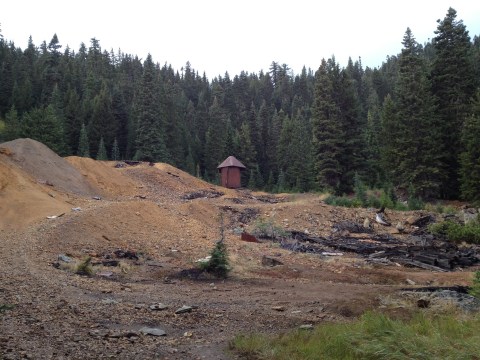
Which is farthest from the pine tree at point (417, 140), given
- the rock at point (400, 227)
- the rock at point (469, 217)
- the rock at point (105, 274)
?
the rock at point (105, 274)

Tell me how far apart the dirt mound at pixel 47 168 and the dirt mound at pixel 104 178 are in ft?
3.85

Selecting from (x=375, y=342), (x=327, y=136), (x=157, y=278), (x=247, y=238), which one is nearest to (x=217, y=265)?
(x=157, y=278)

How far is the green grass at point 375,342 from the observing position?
16.8 ft

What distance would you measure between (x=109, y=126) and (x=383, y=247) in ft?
164

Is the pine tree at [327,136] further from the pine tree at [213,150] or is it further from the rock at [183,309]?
the rock at [183,309]

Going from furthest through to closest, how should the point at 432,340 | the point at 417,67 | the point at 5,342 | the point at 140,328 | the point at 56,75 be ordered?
the point at 56,75 → the point at 417,67 → the point at 140,328 → the point at 5,342 → the point at 432,340

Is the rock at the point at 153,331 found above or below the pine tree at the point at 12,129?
below

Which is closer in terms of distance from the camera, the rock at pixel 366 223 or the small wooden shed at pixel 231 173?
the rock at pixel 366 223

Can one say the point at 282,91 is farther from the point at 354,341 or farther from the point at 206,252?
the point at 354,341

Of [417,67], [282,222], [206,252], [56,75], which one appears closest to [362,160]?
[417,67]

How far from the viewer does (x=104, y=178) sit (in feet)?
101

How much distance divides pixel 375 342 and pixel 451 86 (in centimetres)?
3263

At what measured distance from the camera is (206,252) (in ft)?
49.0

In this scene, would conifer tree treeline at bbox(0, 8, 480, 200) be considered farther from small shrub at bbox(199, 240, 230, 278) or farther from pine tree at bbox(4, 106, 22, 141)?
small shrub at bbox(199, 240, 230, 278)
